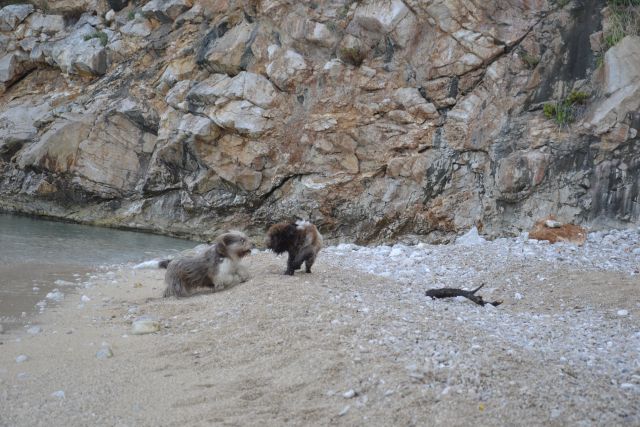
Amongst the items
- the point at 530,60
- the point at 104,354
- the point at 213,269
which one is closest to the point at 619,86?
the point at 530,60

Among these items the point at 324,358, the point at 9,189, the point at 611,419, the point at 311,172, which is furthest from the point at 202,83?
the point at 611,419

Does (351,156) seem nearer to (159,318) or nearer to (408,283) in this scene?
(408,283)

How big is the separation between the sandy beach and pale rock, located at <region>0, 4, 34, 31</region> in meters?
25.8

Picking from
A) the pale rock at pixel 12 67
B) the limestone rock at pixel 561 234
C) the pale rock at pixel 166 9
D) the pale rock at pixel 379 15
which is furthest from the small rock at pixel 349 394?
the pale rock at pixel 12 67

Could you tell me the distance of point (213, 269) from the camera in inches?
303

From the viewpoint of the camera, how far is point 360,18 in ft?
62.7

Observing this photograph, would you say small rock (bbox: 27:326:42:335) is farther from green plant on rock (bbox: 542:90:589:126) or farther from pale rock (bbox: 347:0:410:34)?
pale rock (bbox: 347:0:410:34)

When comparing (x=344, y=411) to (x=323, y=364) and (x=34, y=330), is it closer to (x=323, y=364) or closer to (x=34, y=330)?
(x=323, y=364)

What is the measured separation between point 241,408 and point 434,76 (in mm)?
16288

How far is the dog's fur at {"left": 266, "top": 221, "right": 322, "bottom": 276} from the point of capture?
777 cm

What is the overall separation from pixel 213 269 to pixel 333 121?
12315 millimetres

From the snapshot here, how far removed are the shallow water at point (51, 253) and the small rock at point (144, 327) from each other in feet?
5.35

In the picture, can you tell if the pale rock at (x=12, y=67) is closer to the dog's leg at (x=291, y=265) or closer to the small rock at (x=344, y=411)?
the dog's leg at (x=291, y=265)

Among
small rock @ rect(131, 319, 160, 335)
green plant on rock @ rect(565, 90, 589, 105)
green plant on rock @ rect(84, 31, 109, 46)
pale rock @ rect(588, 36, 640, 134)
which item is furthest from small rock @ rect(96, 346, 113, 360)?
green plant on rock @ rect(84, 31, 109, 46)
